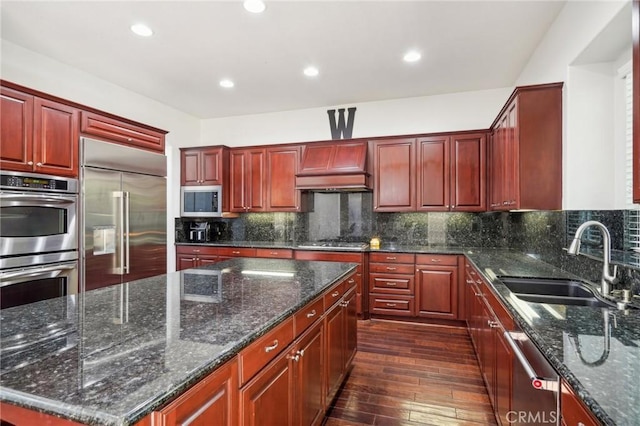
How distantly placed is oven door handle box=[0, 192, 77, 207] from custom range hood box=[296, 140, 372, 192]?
2523mm

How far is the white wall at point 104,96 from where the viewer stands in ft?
9.86

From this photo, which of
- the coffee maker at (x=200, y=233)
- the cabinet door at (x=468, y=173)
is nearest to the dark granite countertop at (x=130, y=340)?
the cabinet door at (x=468, y=173)

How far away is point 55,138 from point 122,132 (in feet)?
2.26

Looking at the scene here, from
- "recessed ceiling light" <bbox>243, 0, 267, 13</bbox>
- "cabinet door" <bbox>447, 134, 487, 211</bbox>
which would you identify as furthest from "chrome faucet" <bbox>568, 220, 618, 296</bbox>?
"recessed ceiling light" <bbox>243, 0, 267, 13</bbox>

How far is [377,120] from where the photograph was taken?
4.54m

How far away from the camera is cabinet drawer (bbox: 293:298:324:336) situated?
156 centimetres

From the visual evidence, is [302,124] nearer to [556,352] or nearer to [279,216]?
[279,216]

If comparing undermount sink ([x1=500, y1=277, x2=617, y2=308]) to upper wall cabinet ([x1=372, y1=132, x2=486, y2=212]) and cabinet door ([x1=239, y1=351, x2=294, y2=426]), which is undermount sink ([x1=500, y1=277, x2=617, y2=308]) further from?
upper wall cabinet ([x1=372, y1=132, x2=486, y2=212])

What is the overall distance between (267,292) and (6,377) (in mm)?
1054

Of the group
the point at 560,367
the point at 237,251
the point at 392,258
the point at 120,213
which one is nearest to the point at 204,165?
the point at 237,251

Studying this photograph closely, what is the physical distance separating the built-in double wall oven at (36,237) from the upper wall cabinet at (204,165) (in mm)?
2014

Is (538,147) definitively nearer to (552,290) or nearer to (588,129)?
(588,129)

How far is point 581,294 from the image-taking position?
78.0 inches

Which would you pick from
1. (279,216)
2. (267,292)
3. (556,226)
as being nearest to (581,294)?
(556,226)
